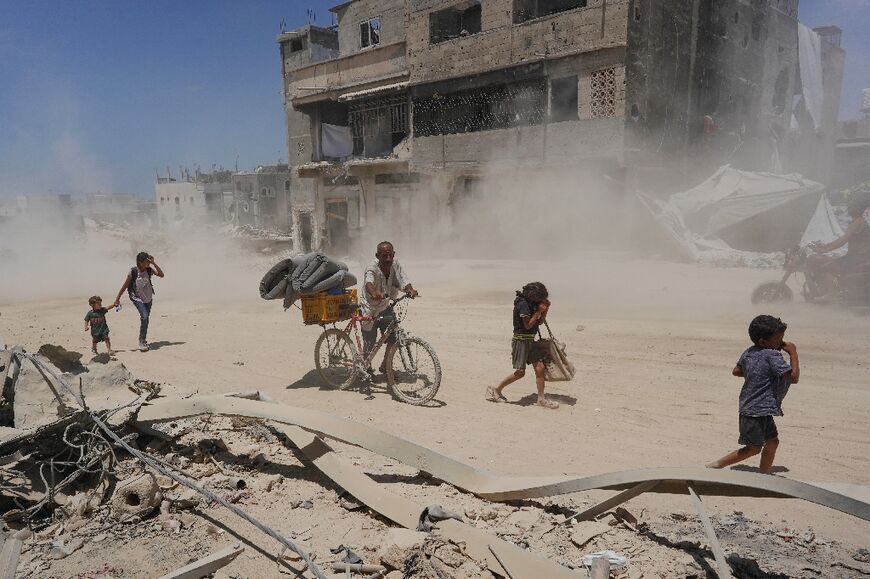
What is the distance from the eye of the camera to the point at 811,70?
97.3ft

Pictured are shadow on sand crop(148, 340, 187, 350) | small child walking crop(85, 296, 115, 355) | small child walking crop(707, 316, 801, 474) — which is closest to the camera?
small child walking crop(707, 316, 801, 474)

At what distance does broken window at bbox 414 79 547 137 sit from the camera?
21.6 m

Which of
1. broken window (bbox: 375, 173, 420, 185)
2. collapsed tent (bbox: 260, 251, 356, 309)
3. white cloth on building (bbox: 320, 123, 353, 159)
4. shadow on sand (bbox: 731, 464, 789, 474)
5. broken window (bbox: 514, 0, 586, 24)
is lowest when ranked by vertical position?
shadow on sand (bbox: 731, 464, 789, 474)

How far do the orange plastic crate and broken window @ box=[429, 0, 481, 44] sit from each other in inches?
788

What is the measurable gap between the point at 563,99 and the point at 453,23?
7.25m

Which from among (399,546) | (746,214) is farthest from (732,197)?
(399,546)

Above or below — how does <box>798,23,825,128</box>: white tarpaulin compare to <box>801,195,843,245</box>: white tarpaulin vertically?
above

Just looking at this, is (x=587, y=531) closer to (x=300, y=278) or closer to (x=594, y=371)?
(x=594, y=371)

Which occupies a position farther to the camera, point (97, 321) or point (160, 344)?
point (160, 344)

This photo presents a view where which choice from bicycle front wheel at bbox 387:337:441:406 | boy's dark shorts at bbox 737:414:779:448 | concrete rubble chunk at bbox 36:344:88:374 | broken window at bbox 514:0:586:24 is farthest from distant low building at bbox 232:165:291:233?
boy's dark shorts at bbox 737:414:779:448

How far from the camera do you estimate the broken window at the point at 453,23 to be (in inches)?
957

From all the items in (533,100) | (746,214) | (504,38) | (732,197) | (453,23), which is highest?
(453,23)

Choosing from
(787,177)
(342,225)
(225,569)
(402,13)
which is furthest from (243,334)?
(402,13)

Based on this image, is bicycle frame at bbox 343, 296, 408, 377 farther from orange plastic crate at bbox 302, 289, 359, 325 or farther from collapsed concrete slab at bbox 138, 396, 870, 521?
collapsed concrete slab at bbox 138, 396, 870, 521
